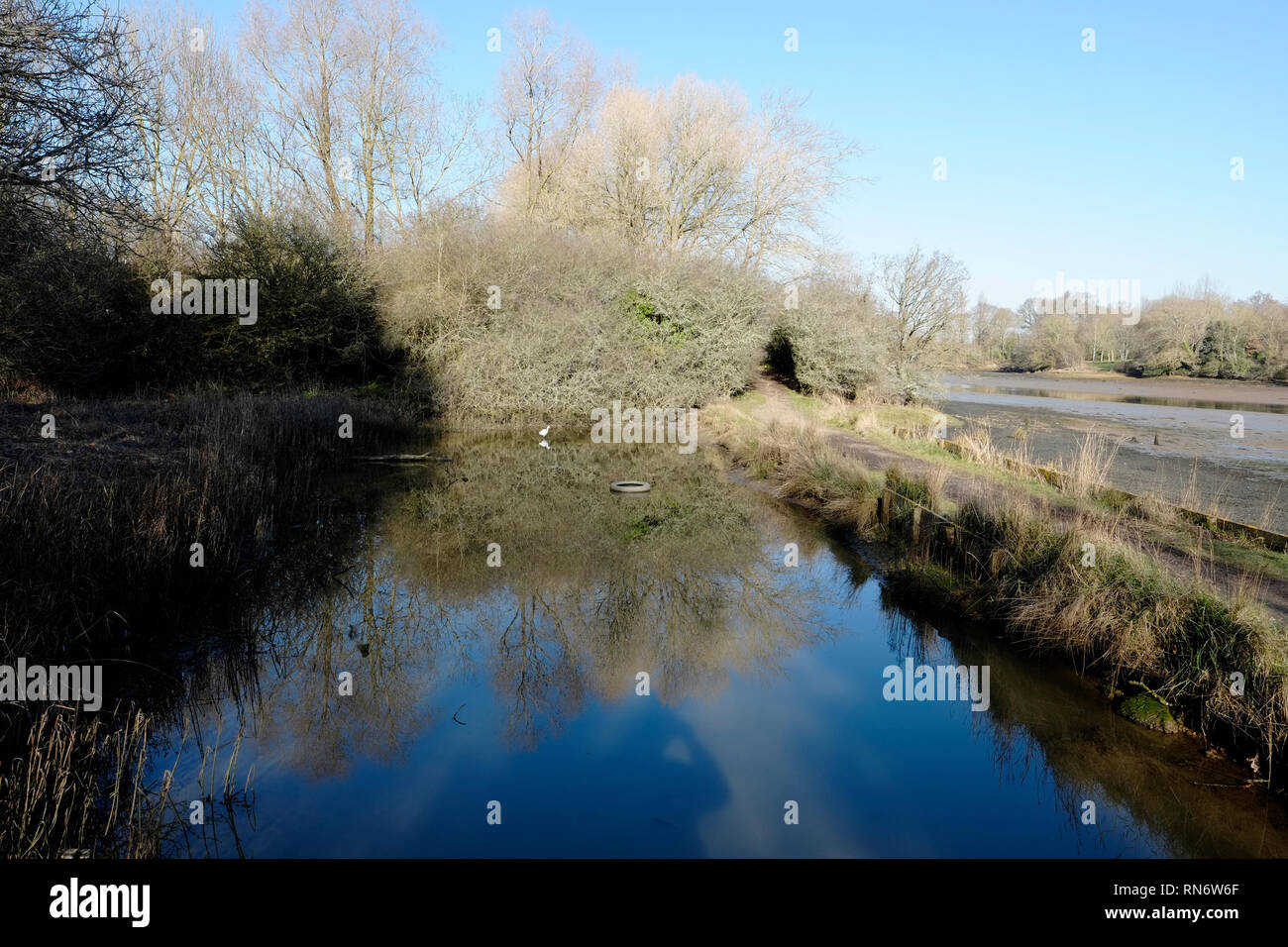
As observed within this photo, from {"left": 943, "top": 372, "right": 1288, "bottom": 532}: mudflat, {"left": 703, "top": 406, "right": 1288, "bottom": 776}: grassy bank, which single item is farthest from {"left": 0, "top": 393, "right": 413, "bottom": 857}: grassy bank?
{"left": 943, "top": 372, "right": 1288, "bottom": 532}: mudflat

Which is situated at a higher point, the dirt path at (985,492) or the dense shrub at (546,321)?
the dense shrub at (546,321)

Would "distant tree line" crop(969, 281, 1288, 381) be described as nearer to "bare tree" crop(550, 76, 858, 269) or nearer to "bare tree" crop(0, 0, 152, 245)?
"bare tree" crop(550, 76, 858, 269)

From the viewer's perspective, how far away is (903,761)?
5.11 meters

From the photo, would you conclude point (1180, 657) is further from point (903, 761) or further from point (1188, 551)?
point (1188, 551)

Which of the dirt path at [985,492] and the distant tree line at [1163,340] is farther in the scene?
the distant tree line at [1163,340]

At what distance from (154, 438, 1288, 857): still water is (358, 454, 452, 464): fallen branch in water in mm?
6789

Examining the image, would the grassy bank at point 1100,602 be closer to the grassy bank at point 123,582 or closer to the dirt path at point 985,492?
the dirt path at point 985,492

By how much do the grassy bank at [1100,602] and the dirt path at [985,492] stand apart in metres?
0.12

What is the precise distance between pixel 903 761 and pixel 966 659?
1.90 m

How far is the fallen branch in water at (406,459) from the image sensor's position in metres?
16.1

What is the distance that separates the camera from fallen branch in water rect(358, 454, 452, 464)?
16120 millimetres

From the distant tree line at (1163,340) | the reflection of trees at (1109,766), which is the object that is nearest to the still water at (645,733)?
the reflection of trees at (1109,766)

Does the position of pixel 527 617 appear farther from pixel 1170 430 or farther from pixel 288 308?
pixel 1170 430
